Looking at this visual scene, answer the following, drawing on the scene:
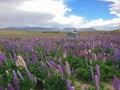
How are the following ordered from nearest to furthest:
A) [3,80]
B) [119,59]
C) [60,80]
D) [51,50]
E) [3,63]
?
[60,80] → [3,80] → [3,63] → [119,59] → [51,50]

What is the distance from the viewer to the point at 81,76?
27.0ft

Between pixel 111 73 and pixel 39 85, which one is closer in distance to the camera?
pixel 39 85

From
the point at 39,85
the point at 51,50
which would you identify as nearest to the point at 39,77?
the point at 39,85

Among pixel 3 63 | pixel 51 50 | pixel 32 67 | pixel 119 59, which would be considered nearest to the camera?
pixel 32 67

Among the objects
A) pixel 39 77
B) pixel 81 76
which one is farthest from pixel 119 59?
pixel 39 77

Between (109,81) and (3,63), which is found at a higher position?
(3,63)

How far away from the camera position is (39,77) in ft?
24.5

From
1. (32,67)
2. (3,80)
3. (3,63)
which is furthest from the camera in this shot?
(3,63)

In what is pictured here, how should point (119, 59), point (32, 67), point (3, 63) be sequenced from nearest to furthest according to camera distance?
point (32, 67), point (3, 63), point (119, 59)

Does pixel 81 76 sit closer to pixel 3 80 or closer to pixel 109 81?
pixel 109 81

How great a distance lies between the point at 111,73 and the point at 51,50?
440cm

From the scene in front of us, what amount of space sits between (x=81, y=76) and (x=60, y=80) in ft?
6.11

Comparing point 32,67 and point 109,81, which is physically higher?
point 32,67

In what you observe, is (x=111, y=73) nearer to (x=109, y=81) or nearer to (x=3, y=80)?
(x=109, y=81)
